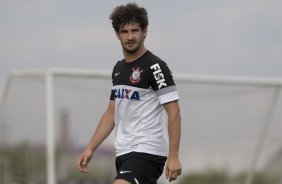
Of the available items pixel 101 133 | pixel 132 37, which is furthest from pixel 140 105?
pixel 101 133

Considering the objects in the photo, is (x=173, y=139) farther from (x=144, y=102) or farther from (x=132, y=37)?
(x=132, y=37)

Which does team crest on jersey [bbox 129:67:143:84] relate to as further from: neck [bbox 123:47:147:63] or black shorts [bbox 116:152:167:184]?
black shorts [bbox 116:152:167:184]

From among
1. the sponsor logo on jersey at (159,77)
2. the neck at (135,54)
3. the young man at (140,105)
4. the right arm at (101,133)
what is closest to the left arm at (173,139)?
the young man at (140,105)

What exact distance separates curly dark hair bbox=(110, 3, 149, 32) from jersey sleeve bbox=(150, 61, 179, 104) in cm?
29

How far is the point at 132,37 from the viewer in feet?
17.5

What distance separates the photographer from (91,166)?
37.4 feet

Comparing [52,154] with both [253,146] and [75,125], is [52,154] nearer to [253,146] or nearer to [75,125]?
[75,125]

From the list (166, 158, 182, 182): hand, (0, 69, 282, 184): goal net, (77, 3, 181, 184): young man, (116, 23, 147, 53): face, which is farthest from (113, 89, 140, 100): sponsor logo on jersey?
(0, 69, 282, 184): goal net

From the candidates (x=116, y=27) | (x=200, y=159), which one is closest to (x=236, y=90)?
(x=200, y=159)

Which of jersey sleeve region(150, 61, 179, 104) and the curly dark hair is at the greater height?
the curly dark hair

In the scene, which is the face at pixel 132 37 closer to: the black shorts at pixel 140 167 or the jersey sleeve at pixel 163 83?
the jersey sleeve at pixel 163 83

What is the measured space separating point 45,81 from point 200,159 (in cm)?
245

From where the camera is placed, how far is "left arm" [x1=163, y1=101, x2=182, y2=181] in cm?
512

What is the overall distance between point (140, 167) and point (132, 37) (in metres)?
0.82
